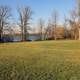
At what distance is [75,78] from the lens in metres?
12.4

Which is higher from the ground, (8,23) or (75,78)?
(8,23)

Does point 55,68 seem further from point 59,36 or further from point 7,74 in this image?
point 59,36

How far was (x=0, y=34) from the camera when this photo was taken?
7256 centimetres

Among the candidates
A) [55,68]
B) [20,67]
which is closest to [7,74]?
[20,67]

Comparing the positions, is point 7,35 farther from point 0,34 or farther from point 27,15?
point 27,15

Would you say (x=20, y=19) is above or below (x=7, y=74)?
above

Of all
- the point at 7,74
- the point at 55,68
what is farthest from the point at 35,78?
the point at 55,68

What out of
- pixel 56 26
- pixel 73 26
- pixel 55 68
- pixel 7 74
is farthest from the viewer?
pixel 56 26

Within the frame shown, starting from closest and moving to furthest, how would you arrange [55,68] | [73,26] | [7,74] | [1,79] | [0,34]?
[1,79] → [7,74] → [55,68] → [0,34] → [73,26]

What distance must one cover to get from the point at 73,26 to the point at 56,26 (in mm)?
8611

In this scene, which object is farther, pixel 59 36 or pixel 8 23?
pixel 59 36

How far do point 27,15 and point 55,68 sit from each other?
217ft

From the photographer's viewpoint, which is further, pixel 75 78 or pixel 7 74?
pixel 7 74

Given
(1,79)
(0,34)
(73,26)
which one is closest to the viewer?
(1,79)
